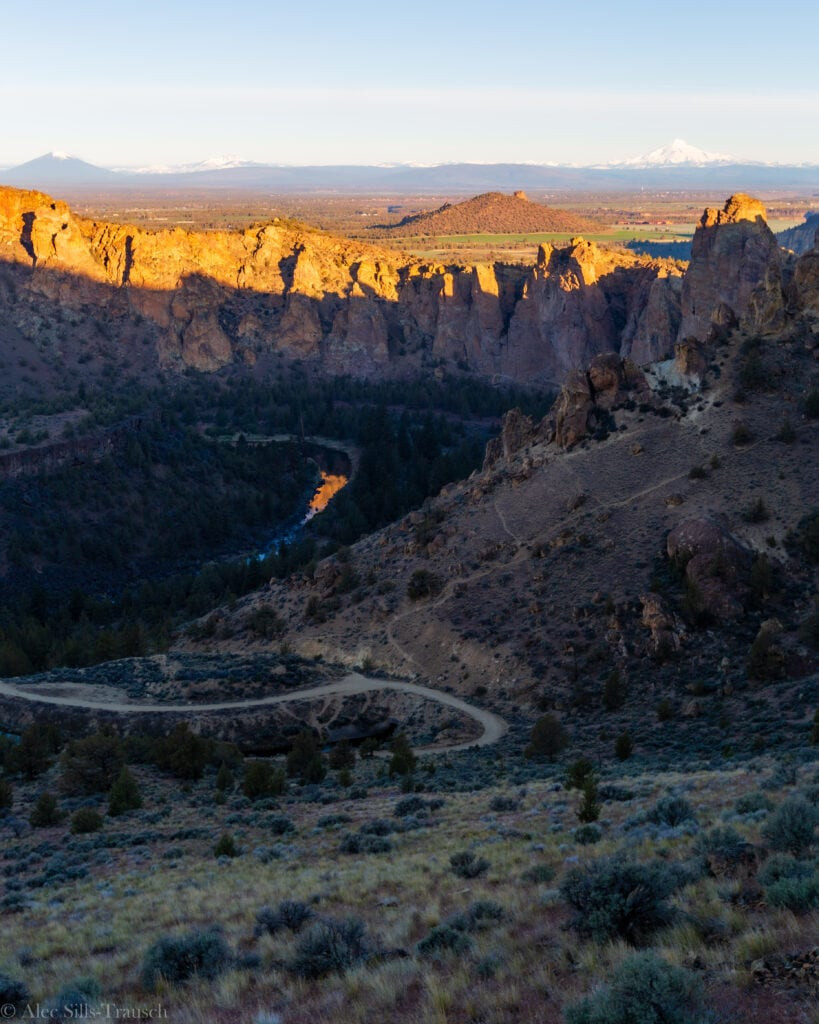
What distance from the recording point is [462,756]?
31.1 meters

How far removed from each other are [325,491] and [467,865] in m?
82.4

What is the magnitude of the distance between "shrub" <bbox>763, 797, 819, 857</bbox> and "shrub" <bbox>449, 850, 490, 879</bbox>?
4.12m

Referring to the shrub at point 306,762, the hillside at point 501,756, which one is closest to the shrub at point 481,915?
the hillside at point 501,756

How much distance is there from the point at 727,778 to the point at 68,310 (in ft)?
403

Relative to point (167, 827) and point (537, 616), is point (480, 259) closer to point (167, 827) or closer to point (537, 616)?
point (537, 616)

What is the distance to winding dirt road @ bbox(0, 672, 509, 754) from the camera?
3659cm

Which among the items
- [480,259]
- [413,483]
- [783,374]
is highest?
[480,259]

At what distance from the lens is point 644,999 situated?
7.19m

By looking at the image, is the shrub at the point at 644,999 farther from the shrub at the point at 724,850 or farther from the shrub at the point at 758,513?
the shrub at the point at 758,513

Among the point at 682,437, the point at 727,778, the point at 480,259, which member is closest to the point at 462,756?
the point at 727,778

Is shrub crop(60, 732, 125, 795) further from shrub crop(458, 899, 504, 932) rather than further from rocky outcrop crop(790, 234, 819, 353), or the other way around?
rocky outcrop crop(790, 234, 819, 353)

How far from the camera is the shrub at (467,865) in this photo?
539 inches

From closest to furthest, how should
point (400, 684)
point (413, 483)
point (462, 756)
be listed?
1. point (462, 756)
2. point (400, 684)
3. point (413, 483)

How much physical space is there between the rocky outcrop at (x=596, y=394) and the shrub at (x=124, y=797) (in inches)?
1157
